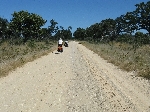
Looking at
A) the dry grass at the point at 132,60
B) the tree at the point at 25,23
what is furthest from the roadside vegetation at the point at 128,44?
the tree at the point at 25,23

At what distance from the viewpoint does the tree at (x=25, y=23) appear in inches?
2566

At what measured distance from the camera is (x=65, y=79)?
14227 millimetres

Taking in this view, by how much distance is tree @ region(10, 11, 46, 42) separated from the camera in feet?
214

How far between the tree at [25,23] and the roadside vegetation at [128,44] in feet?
44.8

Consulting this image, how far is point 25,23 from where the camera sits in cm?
6712

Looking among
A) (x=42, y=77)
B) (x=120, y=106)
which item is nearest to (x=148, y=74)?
(x=42, y=77)

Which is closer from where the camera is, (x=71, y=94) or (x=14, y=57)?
(x=71, y=94)

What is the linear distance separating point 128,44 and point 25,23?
25249 mm

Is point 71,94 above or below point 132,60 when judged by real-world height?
above

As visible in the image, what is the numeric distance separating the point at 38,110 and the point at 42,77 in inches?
255

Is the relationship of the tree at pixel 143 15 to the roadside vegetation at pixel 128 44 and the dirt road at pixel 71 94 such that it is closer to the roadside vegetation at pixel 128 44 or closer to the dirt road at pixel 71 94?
the roadside vegetation at pixel 128 44

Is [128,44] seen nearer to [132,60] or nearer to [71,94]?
[132,60]

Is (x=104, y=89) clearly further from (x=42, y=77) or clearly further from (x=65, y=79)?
(x=42, y=77)

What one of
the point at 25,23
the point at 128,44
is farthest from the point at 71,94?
the point at 25,23
